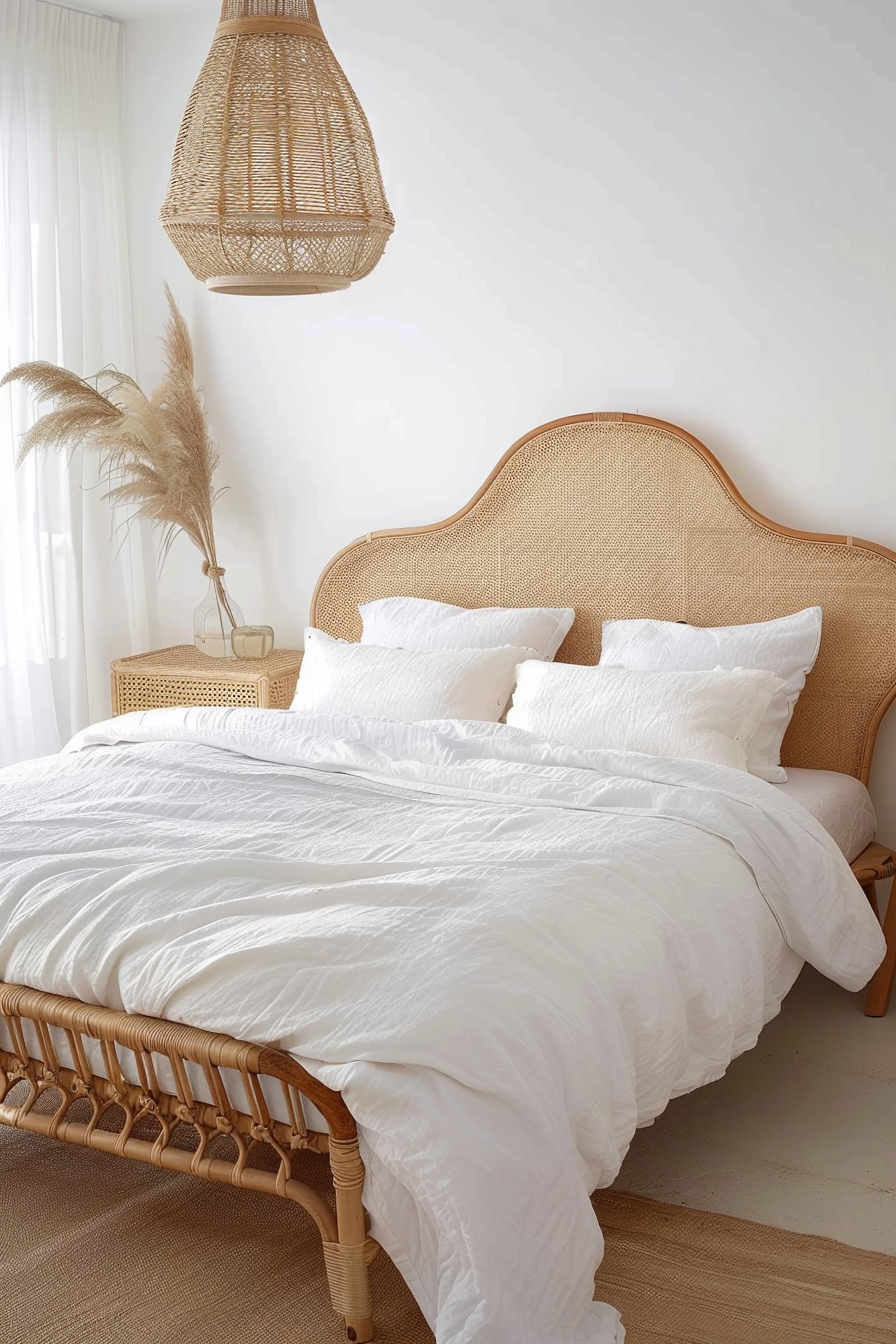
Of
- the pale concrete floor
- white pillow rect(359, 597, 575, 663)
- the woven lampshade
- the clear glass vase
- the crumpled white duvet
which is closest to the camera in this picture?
the crumpled white duvet

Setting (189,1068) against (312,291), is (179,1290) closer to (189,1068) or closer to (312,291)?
(189,1068)

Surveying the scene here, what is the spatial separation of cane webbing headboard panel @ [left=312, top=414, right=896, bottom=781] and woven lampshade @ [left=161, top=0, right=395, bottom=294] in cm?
124

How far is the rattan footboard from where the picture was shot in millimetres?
1885

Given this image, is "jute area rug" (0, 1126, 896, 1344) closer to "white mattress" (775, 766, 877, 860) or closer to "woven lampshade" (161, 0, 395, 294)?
"white mattress" (775, 766, 877, 860)

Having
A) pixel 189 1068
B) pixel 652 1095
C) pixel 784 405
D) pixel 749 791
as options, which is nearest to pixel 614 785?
pixel 749 791

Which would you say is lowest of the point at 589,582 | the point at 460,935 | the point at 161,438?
the point at 460,935

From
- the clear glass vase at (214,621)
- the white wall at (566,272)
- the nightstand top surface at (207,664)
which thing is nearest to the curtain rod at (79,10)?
the white wall at (566,272)

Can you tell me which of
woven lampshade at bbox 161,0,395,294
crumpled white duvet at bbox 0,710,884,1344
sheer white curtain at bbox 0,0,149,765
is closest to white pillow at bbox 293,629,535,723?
crumpled white duvet at bbox 0,710,884,1344

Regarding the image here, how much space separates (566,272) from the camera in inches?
149

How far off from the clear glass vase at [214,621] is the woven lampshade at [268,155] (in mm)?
1749

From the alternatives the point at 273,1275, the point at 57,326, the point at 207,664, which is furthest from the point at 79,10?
the point at 273,1275

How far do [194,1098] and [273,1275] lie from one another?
31 centimetres

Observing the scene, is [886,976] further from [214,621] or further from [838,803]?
[214,621]

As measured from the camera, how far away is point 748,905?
2549mm
